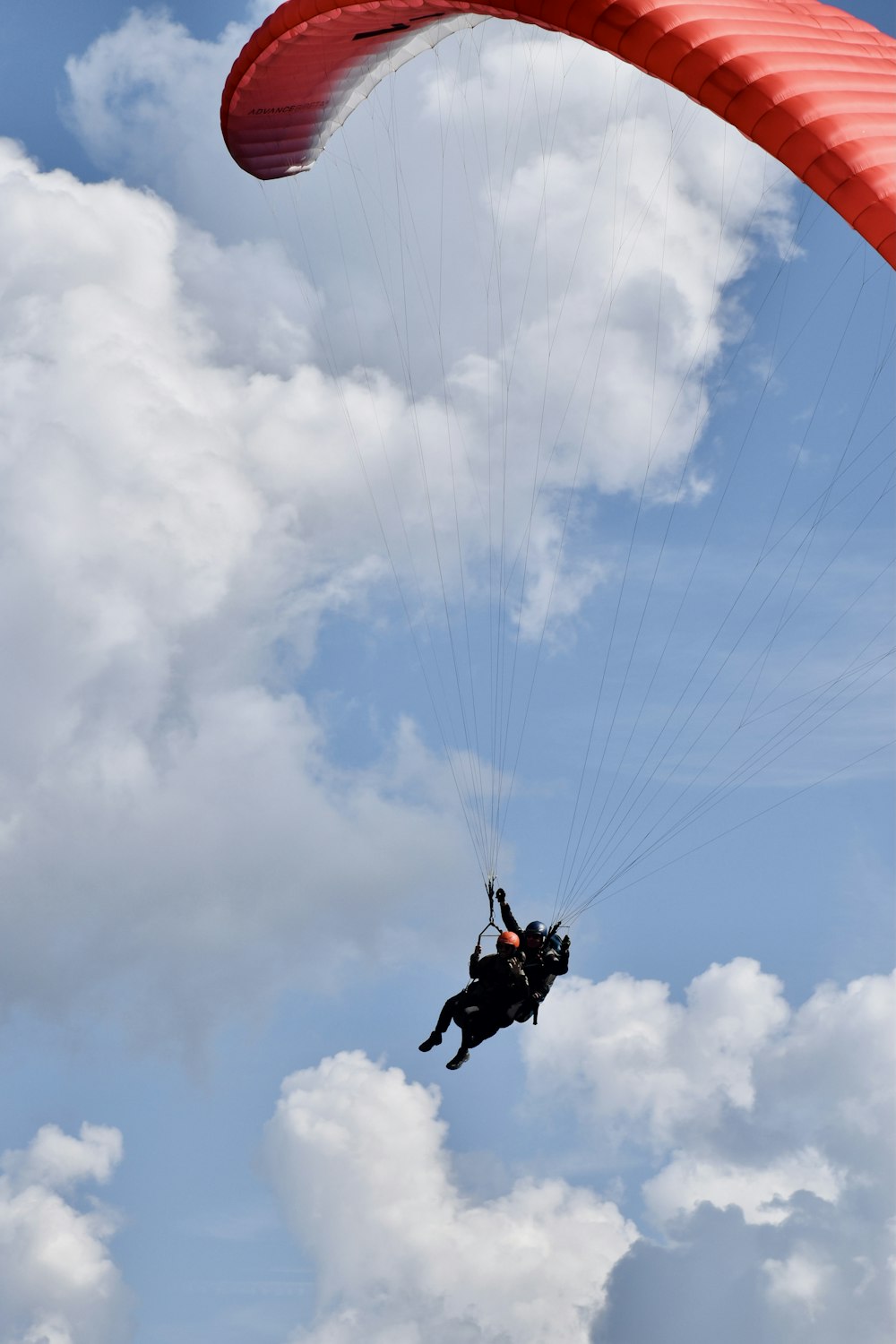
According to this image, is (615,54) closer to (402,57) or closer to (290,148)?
(402,57)

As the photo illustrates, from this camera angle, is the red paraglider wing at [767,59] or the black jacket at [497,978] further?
the black jacket at [497,978]

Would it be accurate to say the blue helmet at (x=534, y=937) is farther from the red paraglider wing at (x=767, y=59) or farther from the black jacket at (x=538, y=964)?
the red paraglider wing at (x=767, y=59)

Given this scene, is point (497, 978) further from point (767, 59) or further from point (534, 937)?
point (767, 59)

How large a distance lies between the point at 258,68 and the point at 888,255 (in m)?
11.0

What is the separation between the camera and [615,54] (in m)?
18.9

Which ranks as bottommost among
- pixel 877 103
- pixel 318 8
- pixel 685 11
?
pixel 877 103

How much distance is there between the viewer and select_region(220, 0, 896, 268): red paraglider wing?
56.6ft

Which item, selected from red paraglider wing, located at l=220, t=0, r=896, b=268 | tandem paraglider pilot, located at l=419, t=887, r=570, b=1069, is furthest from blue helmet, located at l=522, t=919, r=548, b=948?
red paraglider wing, located at l=220, t=0, r=896, b=268

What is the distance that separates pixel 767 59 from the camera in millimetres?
18125

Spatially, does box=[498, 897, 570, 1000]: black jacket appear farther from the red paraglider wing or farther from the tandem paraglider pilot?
the red paraglider wing

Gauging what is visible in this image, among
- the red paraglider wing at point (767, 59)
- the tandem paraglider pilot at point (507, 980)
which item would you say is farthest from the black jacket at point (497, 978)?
the red paraglider wing at point (767, 59)

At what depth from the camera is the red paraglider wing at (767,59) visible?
17.3m

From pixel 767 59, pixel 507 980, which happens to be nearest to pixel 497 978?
pixel 507 980

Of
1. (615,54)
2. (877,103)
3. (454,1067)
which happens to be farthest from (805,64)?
(454,1067)
